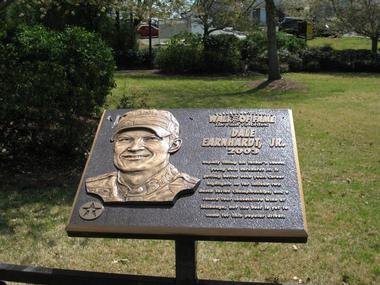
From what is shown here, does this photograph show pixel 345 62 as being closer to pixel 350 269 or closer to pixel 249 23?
pixel 249 23

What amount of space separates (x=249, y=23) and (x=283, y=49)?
3.06 m

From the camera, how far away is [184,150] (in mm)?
3895

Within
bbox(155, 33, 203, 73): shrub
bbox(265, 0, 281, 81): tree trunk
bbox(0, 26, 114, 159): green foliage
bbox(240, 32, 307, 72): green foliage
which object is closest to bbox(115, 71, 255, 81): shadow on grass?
bbox(155, 33, 203, 73): shrub

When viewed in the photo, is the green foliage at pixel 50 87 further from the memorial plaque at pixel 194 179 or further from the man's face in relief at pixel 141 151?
the man's face in relief at pixel 141 151

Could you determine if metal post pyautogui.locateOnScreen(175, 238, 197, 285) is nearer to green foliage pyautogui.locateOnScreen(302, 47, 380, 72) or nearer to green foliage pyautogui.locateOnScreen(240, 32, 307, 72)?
green foliage pyautogui.locateOnScreen(240, 32, 307, 72)

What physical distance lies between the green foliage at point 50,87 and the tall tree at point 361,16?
19109 millimetres

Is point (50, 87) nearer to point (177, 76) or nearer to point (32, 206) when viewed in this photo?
point (32, 206)

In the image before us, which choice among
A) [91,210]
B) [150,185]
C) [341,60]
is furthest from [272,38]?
[91,210]

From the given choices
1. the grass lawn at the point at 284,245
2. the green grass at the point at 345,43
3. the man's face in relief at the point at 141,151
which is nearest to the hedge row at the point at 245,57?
the green grass at the point at 345,43

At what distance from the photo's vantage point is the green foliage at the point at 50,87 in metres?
7.03

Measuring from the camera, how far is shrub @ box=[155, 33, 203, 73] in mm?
22219

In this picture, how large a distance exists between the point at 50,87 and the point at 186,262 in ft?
13.2

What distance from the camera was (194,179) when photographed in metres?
3.65

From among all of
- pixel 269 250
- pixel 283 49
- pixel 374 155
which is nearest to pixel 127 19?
pixel 283 49
